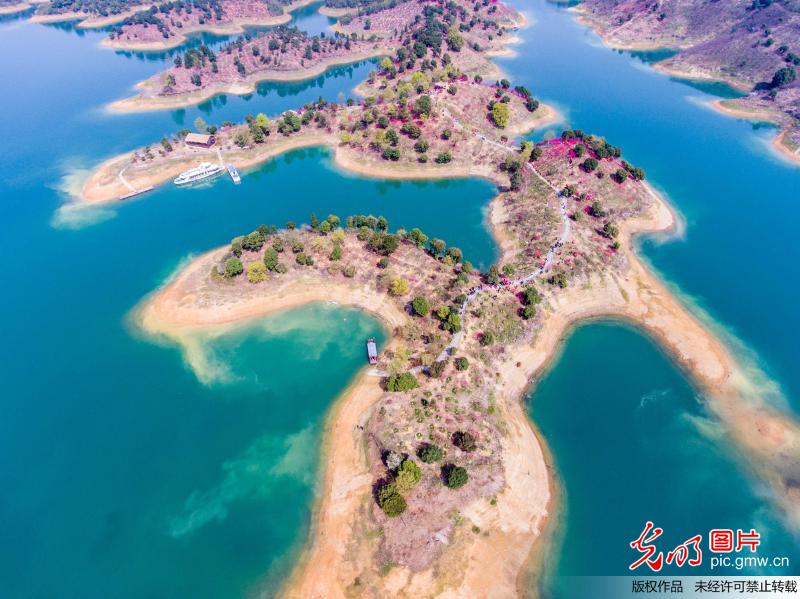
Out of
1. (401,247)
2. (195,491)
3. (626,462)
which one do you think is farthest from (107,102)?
(626,462)

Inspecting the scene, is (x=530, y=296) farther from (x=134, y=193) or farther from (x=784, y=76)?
(x=784, y=76)

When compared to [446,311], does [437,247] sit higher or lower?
higher

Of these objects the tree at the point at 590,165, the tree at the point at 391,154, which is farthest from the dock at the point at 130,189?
the tree at the point at 590,165

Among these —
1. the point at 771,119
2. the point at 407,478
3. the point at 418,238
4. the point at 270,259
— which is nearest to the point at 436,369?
the point at 407,478

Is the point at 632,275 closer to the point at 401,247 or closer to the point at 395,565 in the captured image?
the point at 401,247

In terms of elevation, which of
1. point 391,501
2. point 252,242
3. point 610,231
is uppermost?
point 610,231

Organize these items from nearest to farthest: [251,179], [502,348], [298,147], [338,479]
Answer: [338,479] → [502,348] → [251,179] → [298,147]

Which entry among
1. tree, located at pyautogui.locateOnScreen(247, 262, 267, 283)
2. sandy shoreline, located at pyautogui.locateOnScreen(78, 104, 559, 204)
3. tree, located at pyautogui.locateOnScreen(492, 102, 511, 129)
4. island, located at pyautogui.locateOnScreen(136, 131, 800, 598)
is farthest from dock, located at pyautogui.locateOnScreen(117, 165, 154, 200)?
tree, located at pyautogui.locateOnScreen(492, 102, 511, 129)

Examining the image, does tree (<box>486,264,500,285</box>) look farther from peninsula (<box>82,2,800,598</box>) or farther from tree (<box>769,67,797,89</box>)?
tree (<box>769,67,797,89</box>)
